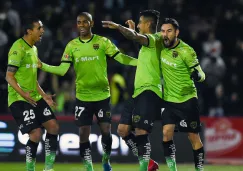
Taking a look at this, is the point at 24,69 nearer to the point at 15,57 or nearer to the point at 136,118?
the point at 15,57

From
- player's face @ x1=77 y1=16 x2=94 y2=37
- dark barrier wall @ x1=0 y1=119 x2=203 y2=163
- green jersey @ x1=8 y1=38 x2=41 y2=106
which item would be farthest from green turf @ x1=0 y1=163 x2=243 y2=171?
player's face @ x1=77 y1=16 x2=94 y2=37

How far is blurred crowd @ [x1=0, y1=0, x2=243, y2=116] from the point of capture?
794 inches

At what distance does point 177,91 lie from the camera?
43.2ft

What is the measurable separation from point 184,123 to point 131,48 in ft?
29.3

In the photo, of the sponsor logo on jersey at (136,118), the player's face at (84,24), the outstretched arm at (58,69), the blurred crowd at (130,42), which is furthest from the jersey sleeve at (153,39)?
the blurred crowd at (130,42)

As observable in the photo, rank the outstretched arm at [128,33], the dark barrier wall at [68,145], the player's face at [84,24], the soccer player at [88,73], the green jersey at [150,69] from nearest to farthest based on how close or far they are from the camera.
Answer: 1. the outstretched arm at [128,33]
2. the green jersey at [150,69]
3. the player's face at [84,24]
4. the soccer player at [88,73]
5. the dark barrier wall at [68,145]

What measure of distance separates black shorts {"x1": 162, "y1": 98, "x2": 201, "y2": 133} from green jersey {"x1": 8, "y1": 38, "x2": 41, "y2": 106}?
2.32 meters

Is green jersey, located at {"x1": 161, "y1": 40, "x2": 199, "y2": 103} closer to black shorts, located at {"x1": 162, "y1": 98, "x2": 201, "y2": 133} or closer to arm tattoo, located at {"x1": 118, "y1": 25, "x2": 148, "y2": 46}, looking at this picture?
black shorts, located at {"x1": 162, "y1": 98, "x2": 201, "y2": 133}

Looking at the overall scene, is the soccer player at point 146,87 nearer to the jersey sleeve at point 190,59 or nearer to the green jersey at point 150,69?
the green jersey at point 150,69

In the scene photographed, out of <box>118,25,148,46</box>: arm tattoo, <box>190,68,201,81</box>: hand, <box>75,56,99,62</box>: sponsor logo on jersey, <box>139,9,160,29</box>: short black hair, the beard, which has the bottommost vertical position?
<box>190,68,201,81</box>: hand

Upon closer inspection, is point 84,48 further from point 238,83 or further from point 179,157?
point 238,83

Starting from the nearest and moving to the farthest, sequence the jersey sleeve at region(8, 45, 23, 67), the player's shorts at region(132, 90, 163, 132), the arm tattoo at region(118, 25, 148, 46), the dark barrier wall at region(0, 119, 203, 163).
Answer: the arm tattoo at region(118, 25, 148, 46)
the player's shorts at region(132, 90, 163, 132)
the jersey sleeve at region(8, 45, 23, 67)
the dark barrier wall at region(0, 119, 203, 163)

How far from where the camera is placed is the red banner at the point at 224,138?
63.8ft

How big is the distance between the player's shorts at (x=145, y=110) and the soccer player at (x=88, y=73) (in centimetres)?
99
